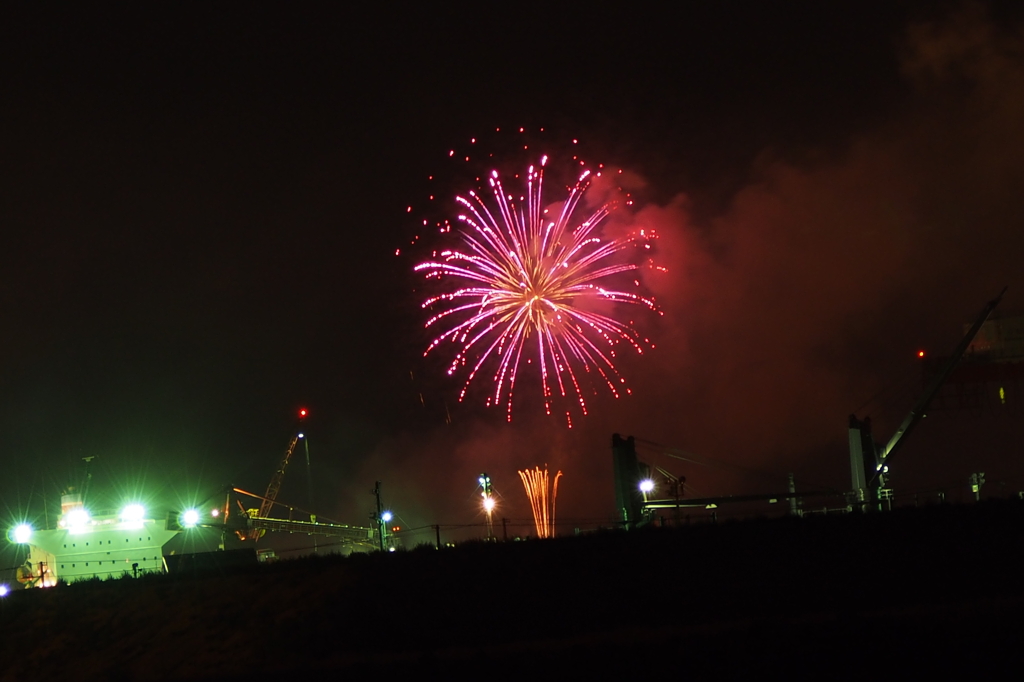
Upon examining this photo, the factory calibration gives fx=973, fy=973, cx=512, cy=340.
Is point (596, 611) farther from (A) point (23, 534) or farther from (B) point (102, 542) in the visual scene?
(A) point (23, 534)

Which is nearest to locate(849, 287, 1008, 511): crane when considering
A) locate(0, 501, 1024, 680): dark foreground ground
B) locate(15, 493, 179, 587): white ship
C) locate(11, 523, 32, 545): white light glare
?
locate(0, 501, 1024, 680): dark foreground ground

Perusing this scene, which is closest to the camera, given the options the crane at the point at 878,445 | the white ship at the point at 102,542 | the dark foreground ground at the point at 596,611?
the dark foreground ground at the point at 596,611

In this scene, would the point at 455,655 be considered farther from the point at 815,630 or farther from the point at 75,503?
the point at 75,503

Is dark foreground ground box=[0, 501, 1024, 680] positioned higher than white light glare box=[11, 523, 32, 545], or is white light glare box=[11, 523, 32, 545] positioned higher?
white light glare box=[11, 523, 32, 545]

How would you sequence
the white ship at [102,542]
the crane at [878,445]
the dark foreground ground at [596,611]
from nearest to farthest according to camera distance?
the dark foreground ground at [596,611], the crane at [878,445], the white ship at [102,542]

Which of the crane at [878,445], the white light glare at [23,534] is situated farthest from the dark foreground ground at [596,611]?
the white light glare at [23,534]

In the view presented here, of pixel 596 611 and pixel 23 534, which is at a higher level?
pixel 23 534

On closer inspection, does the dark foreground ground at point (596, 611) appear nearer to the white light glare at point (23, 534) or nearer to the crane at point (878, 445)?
the crane at point (878, 445)

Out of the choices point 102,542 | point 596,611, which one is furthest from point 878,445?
point 102,542

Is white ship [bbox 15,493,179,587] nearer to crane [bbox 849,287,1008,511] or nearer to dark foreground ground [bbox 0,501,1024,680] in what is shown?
dark foreground ground [bbox 0,501,1024,680]
